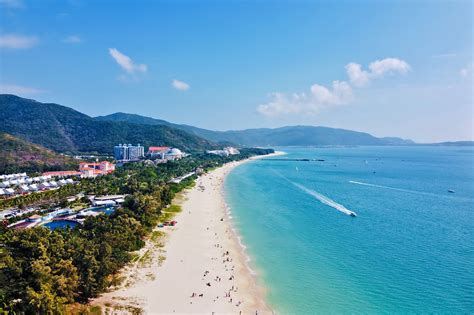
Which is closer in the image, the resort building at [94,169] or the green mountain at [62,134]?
the resort building at [94,169]

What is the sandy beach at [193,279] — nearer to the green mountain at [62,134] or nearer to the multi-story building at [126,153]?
the multi-story building at [126,153]

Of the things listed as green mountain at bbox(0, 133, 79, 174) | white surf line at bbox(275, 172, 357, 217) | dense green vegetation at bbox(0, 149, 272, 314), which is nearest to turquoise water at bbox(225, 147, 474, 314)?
white surf line at bbox(275, 172, 357, 217)

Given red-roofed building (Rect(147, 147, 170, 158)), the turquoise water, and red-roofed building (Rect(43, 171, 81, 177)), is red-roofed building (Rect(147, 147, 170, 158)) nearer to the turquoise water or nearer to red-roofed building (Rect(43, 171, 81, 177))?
red-roofed building (Rect(43, 171, 81, 177))

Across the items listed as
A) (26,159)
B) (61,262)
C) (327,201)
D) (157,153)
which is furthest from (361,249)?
(157,153)

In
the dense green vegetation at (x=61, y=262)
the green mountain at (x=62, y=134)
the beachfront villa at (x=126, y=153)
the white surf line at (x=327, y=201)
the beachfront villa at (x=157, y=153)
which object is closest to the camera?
the dense green vegetation at (x=61, y=262)

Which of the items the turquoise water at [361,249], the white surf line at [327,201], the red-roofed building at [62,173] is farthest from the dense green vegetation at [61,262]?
the red-roofed building at [62,173]

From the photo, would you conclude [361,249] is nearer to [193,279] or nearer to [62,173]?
[193,279]

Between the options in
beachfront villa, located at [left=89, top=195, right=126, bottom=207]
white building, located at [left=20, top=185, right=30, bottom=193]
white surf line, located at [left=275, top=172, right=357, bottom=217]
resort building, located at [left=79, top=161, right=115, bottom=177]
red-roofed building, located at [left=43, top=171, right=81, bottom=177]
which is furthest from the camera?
resort building, located at [left=79, top=161, right=115, bottom=177]
